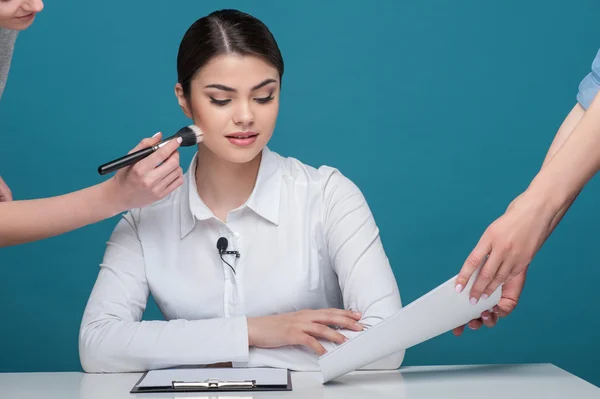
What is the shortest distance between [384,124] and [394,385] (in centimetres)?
182

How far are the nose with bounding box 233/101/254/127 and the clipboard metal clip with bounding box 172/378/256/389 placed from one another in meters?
0.66

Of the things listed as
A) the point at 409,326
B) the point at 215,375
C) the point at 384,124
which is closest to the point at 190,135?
the point at 215,375

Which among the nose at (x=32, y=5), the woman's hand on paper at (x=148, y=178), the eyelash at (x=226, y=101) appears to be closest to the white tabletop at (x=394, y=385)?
the woman's hand on paper at (x=148, y=178)

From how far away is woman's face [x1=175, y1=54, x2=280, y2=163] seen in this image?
2.06m

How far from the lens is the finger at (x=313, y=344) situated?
1.89 meters

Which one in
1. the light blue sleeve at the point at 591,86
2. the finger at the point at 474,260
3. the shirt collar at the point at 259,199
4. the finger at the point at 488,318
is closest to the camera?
the finger at the point at 474,260

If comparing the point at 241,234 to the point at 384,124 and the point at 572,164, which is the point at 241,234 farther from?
the point at 384,124

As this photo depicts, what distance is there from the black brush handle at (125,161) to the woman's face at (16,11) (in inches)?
14.7

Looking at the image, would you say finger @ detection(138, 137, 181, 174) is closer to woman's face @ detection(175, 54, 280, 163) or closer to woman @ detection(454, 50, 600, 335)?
woman's face @ detection(175, 54, 280, 163)

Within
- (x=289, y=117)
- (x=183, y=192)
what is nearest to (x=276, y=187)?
(x=183, y=192)

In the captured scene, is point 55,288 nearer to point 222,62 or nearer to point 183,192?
point 183,192

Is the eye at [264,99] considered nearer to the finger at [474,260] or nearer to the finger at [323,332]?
the finger at [323,332]

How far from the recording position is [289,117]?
3.28m

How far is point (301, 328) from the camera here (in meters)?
1.91
